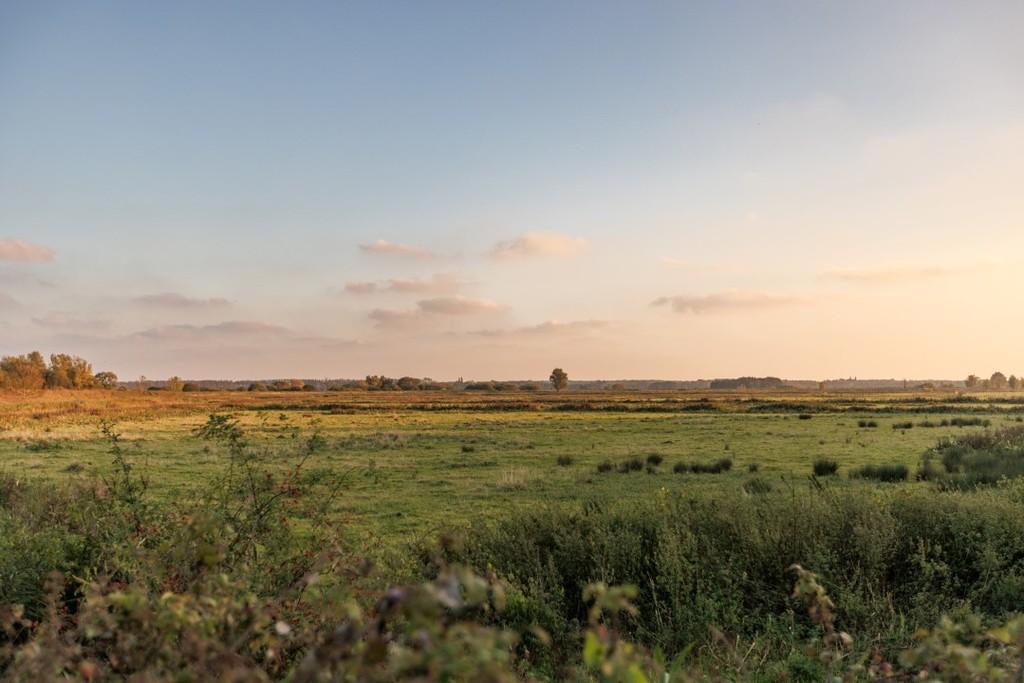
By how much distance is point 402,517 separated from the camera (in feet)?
60.5

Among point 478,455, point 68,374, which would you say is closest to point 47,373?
point 68,374

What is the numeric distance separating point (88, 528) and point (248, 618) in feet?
25.1

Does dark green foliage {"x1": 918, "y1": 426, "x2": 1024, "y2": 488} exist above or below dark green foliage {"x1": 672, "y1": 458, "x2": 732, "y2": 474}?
above

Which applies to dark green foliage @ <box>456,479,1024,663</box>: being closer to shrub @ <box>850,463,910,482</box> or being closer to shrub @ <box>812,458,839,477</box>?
shrub @ <box>850,463,910,482</box>

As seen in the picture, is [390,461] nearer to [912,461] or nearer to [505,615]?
[912,461]

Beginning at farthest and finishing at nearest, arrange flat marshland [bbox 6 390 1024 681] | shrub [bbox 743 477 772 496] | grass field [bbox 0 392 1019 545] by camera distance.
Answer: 1. shrub [bbox 743 477 772 496]
2. grass field [bbox 0 392 1019 545]
3. flat marshland [bbox 6 390 1024 681]

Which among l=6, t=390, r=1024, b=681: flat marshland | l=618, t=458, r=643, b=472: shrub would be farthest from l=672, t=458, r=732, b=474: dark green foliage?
l=6, t=390, r=1024, b=681: flat marshland

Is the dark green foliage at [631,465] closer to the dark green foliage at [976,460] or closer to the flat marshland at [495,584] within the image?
the flat marshland at [495,584]

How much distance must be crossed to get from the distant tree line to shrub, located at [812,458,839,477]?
5636 inches

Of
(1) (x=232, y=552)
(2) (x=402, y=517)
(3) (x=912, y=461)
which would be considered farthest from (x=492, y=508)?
(3) (x=912, y=461)

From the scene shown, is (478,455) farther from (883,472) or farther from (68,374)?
(68,374)

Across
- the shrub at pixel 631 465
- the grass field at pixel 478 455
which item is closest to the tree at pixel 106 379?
the grass field at pixel 478 455

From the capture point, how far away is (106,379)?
6393 inches

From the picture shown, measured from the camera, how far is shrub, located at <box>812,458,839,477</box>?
1024 inches
